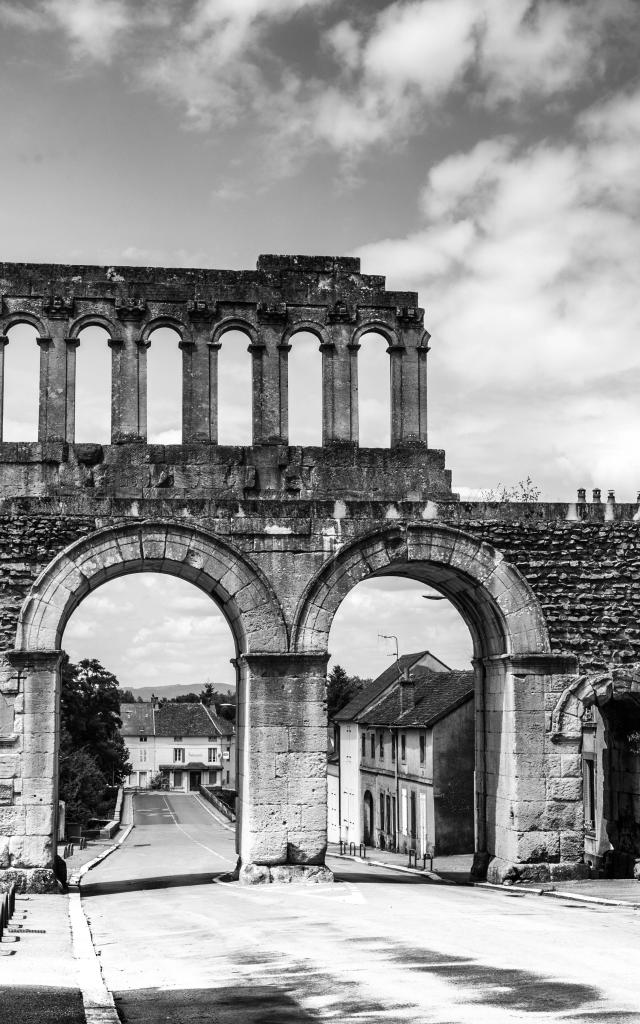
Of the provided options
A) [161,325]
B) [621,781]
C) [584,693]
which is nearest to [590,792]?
[621,781]

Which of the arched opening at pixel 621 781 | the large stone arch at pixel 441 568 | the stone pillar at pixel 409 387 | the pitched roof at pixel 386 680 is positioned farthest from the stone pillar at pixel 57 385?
the pitched roof at pixel 386 680

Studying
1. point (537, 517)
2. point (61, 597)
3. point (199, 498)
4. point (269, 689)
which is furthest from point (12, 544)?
point (537, 517)

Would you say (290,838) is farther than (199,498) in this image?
No

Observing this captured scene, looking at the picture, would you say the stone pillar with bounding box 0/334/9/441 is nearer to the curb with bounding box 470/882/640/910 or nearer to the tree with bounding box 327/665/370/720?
the curb with bounding box 470/882/640/910

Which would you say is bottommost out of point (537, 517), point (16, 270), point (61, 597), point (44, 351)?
point (61, 597)

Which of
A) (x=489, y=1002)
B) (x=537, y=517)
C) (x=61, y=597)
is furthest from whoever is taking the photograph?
(x=537, y=517)

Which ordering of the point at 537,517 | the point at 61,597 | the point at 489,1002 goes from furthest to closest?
the point at 537,517 < the point at 61,597 < the point at 489,1002

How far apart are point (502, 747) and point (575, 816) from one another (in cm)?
149

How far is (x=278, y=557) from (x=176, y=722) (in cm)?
9257

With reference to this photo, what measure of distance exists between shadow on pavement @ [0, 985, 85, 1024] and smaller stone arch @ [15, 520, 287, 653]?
909cm

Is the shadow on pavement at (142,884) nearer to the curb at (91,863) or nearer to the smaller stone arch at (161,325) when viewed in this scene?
the curb at (91,863)

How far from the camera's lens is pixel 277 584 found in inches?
728

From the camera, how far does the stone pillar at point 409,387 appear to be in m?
21.0

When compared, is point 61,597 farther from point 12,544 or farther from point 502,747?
point 502,747
